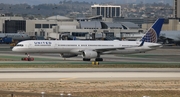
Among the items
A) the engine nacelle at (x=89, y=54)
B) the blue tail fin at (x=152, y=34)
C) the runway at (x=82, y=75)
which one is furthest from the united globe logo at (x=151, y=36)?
the runway at (x=82, y=75)

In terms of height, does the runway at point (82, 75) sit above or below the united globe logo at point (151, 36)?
below

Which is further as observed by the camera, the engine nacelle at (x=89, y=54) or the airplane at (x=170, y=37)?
the airplane at (x=170, y=37)

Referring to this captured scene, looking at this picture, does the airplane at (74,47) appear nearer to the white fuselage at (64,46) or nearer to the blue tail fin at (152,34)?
the white fuselage at (64,46)

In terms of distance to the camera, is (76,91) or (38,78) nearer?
(76,91)

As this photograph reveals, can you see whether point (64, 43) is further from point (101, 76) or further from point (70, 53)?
point (101, 76)

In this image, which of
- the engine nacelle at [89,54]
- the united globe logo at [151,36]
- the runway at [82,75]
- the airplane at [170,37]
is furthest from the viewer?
the airplane at [170,37]

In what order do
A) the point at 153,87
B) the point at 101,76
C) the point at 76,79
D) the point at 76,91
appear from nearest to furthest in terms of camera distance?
the point at 76,91
the point at 153,87
the point at 76,79
the point at 101,76

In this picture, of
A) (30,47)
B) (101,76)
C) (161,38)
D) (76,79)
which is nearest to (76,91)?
(76,79)

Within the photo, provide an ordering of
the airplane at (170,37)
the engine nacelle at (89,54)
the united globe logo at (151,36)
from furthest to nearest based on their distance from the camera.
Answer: the airplane at (170,37)
the united globe logo at (151,36)
the engine nacelle at (89,54)

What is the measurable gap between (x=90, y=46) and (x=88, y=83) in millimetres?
Answer: 34525

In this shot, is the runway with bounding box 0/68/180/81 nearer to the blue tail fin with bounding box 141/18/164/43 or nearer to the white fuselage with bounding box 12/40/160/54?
the white fuselage with bounding box 12/40/160/54

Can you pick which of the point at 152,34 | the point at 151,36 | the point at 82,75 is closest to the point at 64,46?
the point at 151,36

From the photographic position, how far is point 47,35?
180875 mm

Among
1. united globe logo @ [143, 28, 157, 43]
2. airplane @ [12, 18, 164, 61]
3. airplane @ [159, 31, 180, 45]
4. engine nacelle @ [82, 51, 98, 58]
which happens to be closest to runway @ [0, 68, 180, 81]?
engine nacelle @ [82, 51, 98, 58]
